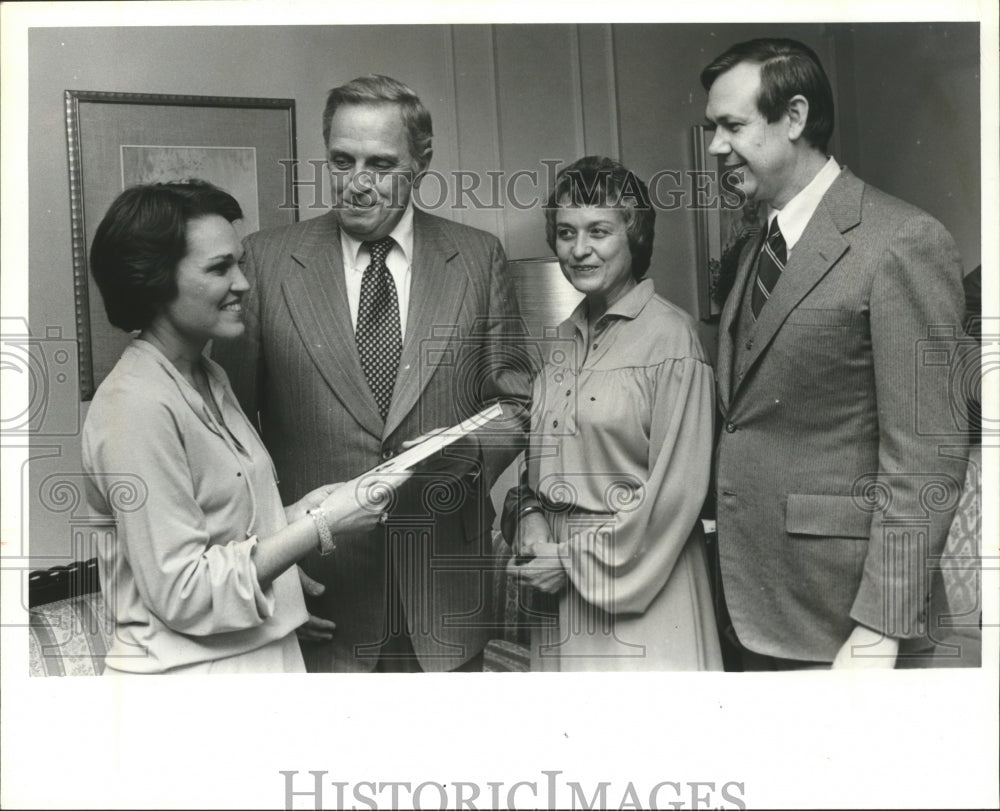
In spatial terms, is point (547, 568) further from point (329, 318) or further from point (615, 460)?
point (329, 318)

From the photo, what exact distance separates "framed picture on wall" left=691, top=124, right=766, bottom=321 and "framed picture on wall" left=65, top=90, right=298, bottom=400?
1432 mm

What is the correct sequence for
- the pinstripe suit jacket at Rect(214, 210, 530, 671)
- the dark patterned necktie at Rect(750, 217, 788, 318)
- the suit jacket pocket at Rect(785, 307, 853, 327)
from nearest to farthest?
the suit jacket pocket at Rect(785, 307, 853, 327) < the dark patterned necktie at Rect(750, 217, 788, 318) < the pinstripe suit jacket at Rect(214, 210, 530, 671)

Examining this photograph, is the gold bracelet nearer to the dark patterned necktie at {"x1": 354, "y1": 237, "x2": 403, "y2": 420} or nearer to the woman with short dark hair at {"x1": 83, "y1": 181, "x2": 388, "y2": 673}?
the woman with short dark hair at {"x1": 83, "y1": 181, "x2": 388, "y2": 673}

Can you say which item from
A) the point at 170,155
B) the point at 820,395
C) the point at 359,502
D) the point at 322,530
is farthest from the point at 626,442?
the point at 170,155

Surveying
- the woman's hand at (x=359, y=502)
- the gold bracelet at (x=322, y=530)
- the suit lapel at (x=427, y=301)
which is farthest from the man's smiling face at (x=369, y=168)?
the gold bracelet at (x=322, y=530)

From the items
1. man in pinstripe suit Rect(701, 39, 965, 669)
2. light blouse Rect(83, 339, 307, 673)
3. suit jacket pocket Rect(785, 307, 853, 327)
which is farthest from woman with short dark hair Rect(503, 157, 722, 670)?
light blouse Rect(83, 339, 307, 673)

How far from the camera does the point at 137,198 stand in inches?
186

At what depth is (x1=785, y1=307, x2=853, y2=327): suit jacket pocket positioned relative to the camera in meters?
4.51

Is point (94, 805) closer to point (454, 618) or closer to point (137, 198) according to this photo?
point (454, 618)

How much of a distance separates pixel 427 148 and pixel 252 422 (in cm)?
114

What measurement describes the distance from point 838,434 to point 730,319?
21.1 inches

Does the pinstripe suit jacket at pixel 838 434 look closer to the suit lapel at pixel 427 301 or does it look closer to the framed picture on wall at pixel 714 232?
the framed picture on wall at pixel 714 232

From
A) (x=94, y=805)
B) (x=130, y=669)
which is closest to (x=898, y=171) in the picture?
(x=130, y=669)

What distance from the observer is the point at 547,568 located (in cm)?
480
